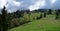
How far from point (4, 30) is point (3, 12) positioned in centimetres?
633

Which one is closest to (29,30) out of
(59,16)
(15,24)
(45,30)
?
(45,30)

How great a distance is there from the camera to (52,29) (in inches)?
4872

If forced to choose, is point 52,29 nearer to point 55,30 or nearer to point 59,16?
point 55,30

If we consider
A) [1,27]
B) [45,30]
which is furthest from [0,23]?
[45,30]

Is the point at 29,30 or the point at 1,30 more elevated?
the point at 1,30

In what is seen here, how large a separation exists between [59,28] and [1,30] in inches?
2686

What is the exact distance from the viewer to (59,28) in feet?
416

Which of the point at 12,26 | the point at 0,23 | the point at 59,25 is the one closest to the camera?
the point at 0,23

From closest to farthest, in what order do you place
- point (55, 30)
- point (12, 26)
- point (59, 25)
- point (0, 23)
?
point (0, 23) < point (55, 30) < point (59, 25) < point (12, 26)

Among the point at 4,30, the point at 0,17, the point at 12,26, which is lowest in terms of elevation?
the point at 12,26

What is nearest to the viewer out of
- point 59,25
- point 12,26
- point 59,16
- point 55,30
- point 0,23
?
point 0,23

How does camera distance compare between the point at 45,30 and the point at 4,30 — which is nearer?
the point at 4,30

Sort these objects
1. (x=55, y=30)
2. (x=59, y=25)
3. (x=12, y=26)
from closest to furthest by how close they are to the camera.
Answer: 1. (x=55, y=30)
2. (x=59, y=25)
3. (x=12, y=26)

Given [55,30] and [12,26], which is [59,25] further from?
[12,26]
